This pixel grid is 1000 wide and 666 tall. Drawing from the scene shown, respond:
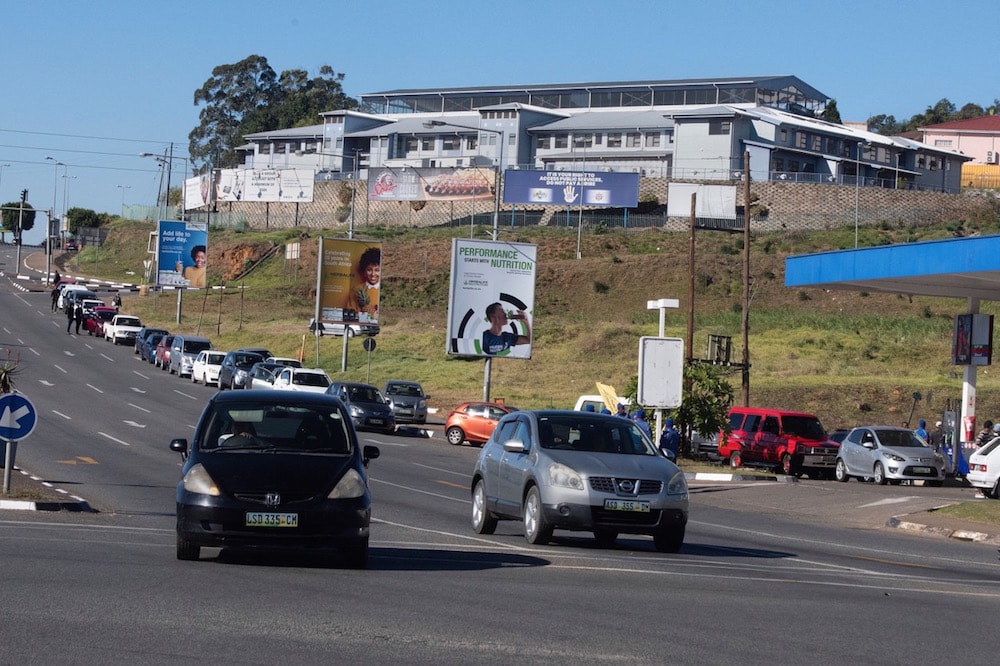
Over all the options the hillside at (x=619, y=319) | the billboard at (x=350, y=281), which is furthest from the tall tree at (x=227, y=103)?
the billboard at (x=350, y=281)

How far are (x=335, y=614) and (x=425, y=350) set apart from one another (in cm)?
5876

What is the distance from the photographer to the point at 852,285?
37.1 m

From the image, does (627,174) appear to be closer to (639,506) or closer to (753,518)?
(753,518)

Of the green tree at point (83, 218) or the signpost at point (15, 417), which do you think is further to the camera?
the green tree at point (83, 218)

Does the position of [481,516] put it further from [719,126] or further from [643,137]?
[643,137]

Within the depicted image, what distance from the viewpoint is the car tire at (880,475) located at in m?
33.8

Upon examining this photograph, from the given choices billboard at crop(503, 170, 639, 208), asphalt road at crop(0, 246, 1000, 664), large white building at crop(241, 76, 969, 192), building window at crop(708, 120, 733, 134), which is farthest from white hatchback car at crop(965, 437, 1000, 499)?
building window at crop(708, 120, 733, 134)

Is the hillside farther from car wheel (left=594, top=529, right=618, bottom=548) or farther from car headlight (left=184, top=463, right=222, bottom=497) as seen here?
car headlight (left=184, top=463, right=222, bottom=497)

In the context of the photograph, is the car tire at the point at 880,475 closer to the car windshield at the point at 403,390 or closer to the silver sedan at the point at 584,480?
the car windshield at the point at 403,390

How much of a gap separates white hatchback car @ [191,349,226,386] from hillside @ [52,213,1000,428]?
21.2 ft

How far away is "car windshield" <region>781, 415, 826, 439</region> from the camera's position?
37.3m

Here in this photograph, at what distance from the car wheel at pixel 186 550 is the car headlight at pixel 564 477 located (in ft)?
14.3

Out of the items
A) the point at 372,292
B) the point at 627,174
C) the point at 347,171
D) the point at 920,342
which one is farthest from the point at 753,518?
the point at 347,171

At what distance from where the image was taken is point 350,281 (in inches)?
2272
